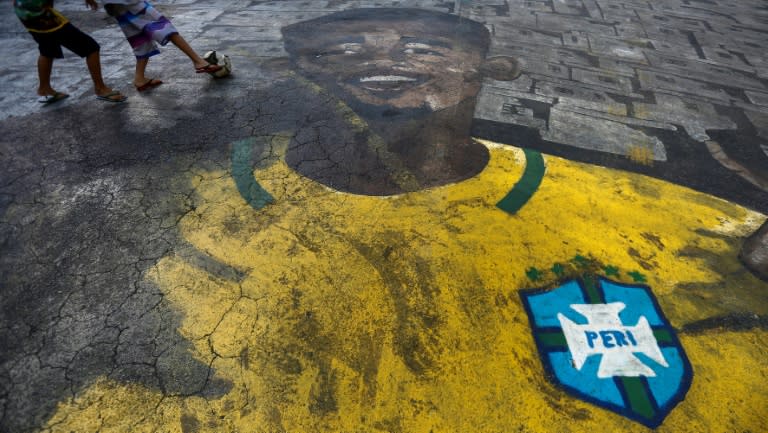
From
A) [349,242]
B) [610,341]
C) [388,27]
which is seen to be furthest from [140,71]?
[610,341]

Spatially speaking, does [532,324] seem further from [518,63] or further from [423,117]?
[518,63]

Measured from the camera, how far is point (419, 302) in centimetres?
238

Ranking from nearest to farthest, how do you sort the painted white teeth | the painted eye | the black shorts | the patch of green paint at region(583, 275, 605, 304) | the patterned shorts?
the patch of green paint at region(583, 275, 605, 304) < the black shorts < the patterned shorts < the painted white teeth < the painted eye

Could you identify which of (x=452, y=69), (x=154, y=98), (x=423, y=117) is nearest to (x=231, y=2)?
(x=154, y=98)

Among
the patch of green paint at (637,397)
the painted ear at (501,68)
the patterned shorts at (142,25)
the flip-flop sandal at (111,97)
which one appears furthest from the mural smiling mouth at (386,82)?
the patch of green paint at (637,397)

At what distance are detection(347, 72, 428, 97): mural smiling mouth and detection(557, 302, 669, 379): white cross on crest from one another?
132 inches

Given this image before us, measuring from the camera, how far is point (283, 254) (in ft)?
8.66

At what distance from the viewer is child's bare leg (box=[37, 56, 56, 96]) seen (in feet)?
12.4

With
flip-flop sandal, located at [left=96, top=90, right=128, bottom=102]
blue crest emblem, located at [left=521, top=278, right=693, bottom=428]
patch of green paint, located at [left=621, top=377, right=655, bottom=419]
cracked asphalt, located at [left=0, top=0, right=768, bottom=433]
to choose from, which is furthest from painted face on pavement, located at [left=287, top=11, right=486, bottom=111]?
patch of green paint, located at [left=621, top=377, right=655, bottom=419]

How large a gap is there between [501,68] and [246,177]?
3998mm

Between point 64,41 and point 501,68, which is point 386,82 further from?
point 64,41

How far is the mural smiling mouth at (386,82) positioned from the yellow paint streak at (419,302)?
1.88 m

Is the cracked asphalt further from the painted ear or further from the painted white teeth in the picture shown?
the painted white teeth

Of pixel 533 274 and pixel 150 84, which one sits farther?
pixel 150 84
